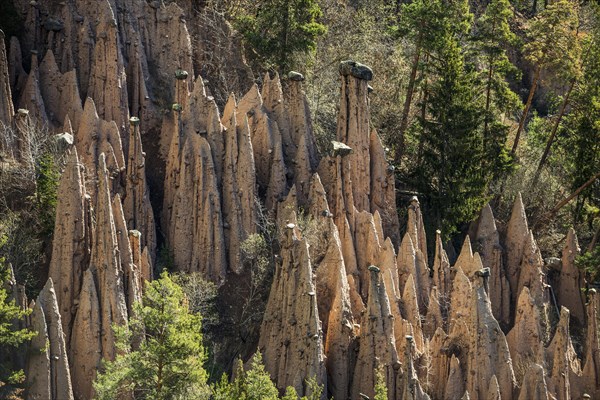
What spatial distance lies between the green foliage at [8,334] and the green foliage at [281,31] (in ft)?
49.9

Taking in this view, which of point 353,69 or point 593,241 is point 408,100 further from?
point 593,241

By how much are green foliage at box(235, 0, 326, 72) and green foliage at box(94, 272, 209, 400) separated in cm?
1466

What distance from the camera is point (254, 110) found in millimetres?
40250

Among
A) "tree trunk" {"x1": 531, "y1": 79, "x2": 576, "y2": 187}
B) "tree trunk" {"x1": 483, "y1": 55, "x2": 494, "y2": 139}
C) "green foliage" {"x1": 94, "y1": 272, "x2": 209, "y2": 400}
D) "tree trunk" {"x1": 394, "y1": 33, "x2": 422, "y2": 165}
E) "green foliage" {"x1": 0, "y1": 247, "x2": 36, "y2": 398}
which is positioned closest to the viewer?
"green foliage" {"x1": 0, "y1": 247, "x2": 36, "y2": 398}

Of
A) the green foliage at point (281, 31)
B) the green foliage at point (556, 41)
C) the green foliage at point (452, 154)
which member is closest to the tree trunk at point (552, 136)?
the green foliage at point (556, 41)

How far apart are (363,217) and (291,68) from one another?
8.05 m

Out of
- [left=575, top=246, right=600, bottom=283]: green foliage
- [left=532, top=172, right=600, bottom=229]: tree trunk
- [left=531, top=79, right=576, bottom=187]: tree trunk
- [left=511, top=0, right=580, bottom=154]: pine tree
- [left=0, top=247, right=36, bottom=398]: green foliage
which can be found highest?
[left=511, top=0, right=580, bottom=154]: pine tree

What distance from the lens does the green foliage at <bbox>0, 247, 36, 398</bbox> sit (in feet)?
101

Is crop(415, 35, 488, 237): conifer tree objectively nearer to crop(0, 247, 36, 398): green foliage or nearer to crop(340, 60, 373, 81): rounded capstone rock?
crop(340, 60, 373, 81): rounded capstone rock

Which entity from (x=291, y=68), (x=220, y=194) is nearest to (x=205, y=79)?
(x=291, y=68)

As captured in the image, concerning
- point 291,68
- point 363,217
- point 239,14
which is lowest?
point 363,217

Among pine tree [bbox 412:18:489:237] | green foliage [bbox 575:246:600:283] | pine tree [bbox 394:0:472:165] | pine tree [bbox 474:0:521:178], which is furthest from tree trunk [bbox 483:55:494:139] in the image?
green foliage [bbox 575:246:600:283]

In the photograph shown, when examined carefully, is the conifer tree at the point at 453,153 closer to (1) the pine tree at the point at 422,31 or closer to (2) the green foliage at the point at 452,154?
(2) the green foliage at the point at 452,154

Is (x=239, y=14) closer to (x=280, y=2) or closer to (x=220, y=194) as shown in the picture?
(x=280, y=2)
